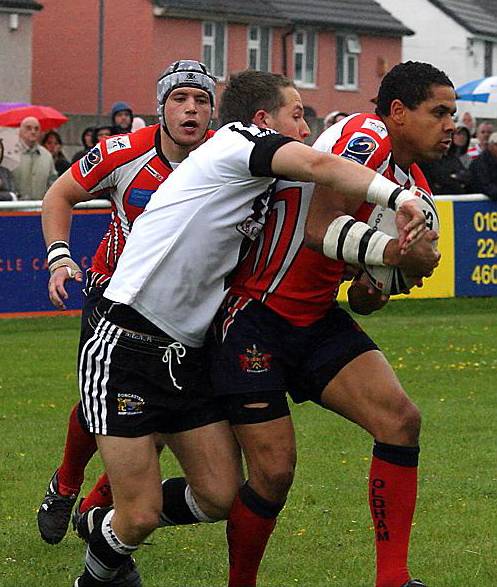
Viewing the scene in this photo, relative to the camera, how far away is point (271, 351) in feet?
20.5

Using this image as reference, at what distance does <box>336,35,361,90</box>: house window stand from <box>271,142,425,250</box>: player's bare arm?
183 ft

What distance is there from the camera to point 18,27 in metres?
46.8

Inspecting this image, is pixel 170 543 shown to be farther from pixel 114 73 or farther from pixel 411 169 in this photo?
pixel 114 73

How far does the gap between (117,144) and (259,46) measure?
165ft

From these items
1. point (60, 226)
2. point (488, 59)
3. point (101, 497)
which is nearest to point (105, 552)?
point (101, 497)

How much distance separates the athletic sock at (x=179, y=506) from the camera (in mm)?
6586

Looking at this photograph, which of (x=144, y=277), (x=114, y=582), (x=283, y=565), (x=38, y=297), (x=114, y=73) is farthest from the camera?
(x=114, y=73)

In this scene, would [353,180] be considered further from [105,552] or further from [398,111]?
[105,552]

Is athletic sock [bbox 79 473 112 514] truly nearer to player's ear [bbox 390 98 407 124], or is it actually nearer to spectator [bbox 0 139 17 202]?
player's ear [bbox 390 98 407 124]

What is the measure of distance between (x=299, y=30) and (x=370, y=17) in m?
3.69

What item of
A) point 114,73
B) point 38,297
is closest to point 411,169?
point 38,297

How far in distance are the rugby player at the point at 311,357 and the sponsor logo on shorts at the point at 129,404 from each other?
0.32 meters

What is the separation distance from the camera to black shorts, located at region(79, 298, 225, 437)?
6.16 m

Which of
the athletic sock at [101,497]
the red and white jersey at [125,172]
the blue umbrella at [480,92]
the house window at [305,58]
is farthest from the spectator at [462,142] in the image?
the house window at [305,58]
